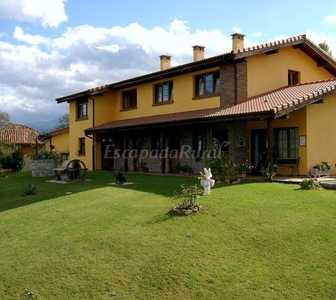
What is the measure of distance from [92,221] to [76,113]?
19.8 metres

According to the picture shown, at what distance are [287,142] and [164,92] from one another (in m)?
8.31

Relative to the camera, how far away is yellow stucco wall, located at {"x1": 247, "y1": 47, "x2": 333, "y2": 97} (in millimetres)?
18594

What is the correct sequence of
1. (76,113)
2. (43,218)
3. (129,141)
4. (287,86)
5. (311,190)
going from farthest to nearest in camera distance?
(76,113) → (129,141) → (287,86) → (311,190) → (43,218)

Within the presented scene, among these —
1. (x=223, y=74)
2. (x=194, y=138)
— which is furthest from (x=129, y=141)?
(x=223, y=74)

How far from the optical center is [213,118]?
16.3m

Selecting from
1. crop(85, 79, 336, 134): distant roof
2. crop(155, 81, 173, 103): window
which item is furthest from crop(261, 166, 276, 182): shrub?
crop(155, 81, 173, 103): window

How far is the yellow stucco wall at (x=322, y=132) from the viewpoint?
52.7 ft

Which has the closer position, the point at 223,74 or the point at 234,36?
the point at 223,74

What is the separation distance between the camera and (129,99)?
2575 cm

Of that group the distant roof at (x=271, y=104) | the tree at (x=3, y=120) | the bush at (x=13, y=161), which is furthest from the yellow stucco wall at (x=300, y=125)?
the tree at (x=3, y=120)

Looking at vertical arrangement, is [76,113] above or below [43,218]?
above

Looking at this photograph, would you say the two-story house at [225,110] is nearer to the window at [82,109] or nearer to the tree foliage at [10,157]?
the window at [82,109]

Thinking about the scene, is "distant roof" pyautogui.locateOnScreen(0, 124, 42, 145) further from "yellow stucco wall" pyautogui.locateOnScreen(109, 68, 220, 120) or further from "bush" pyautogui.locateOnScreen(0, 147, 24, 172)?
"yellow stucco wall" pyautogui.locateOnScreen(109, 68, 220, 120)

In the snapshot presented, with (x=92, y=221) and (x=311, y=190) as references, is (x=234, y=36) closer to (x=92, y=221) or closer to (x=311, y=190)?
(x=311, y=190)
